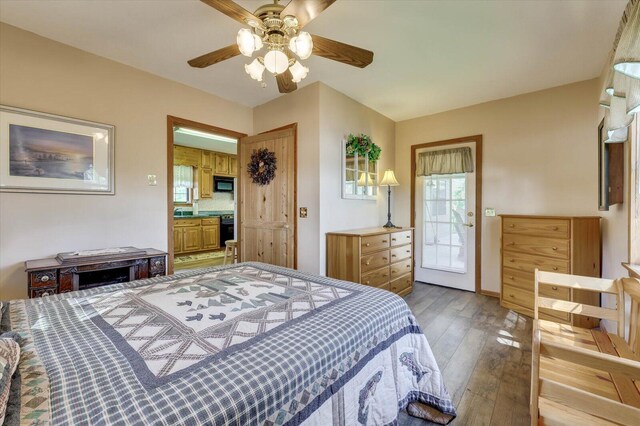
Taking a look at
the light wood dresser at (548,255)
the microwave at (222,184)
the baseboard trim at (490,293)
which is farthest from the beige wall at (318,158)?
the microwave at (222,184)

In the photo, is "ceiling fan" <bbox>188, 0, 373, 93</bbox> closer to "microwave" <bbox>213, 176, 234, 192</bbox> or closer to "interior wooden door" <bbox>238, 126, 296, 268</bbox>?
"interior wooden door" <bbox>238, 126, 296, 268</bbox>

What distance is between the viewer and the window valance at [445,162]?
3807mm

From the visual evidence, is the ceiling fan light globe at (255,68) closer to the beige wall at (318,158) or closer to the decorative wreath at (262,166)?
the beige wall at (318,158)

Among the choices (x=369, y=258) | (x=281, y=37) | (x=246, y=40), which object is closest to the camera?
(x=246, y=40)

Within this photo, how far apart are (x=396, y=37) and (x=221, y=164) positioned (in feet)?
18.4

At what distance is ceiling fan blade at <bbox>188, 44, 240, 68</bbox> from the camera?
1.87 meters

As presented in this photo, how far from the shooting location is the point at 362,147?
11.7 ft

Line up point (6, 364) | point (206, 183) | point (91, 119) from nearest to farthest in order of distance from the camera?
point (6, 364) < point (91, 119) < point (206, 183)

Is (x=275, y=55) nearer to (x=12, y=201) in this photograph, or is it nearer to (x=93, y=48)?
(x=93, y=48)

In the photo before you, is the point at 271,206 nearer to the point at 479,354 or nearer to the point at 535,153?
the point at 479,354

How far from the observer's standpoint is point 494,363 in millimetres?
2090

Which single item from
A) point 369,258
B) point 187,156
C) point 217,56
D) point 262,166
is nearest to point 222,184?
point 187,156

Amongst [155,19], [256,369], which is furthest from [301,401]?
[155,19]

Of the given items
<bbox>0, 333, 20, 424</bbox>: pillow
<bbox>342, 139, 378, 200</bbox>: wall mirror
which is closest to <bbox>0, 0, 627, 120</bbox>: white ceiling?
<bbox>342, 139, 378, 200</bbox>: wall mirror
